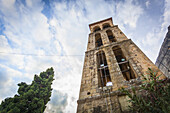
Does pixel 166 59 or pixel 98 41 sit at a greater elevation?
pixel 98 41

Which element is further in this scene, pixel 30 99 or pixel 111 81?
pixel 30 99

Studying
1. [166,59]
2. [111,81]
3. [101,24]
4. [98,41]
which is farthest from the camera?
[101,24]

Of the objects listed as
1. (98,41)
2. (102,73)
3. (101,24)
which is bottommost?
(102,73)

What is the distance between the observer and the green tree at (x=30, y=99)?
8.24 m

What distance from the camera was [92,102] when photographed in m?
5.66

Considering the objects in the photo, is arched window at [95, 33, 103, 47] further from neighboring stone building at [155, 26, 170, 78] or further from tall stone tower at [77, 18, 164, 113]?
neighboring stone building at [155, 26, 170, 78]

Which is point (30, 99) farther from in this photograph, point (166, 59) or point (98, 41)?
point (166, 59)

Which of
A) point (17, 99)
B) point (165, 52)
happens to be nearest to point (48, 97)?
point (17, 99)

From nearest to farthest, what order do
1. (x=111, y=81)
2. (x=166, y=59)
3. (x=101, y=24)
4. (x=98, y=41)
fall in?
(x=111, y=81)
(x=166, y=59)
(x=98, y=41)
(x=101, y=24)

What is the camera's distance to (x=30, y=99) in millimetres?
9367

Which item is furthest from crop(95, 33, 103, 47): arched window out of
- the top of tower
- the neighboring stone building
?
→ the neighboring stone building

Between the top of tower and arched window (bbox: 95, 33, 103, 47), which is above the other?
the top of tower

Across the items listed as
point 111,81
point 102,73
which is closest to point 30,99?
point 102,73

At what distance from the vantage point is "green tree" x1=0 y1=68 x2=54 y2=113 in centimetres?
824
